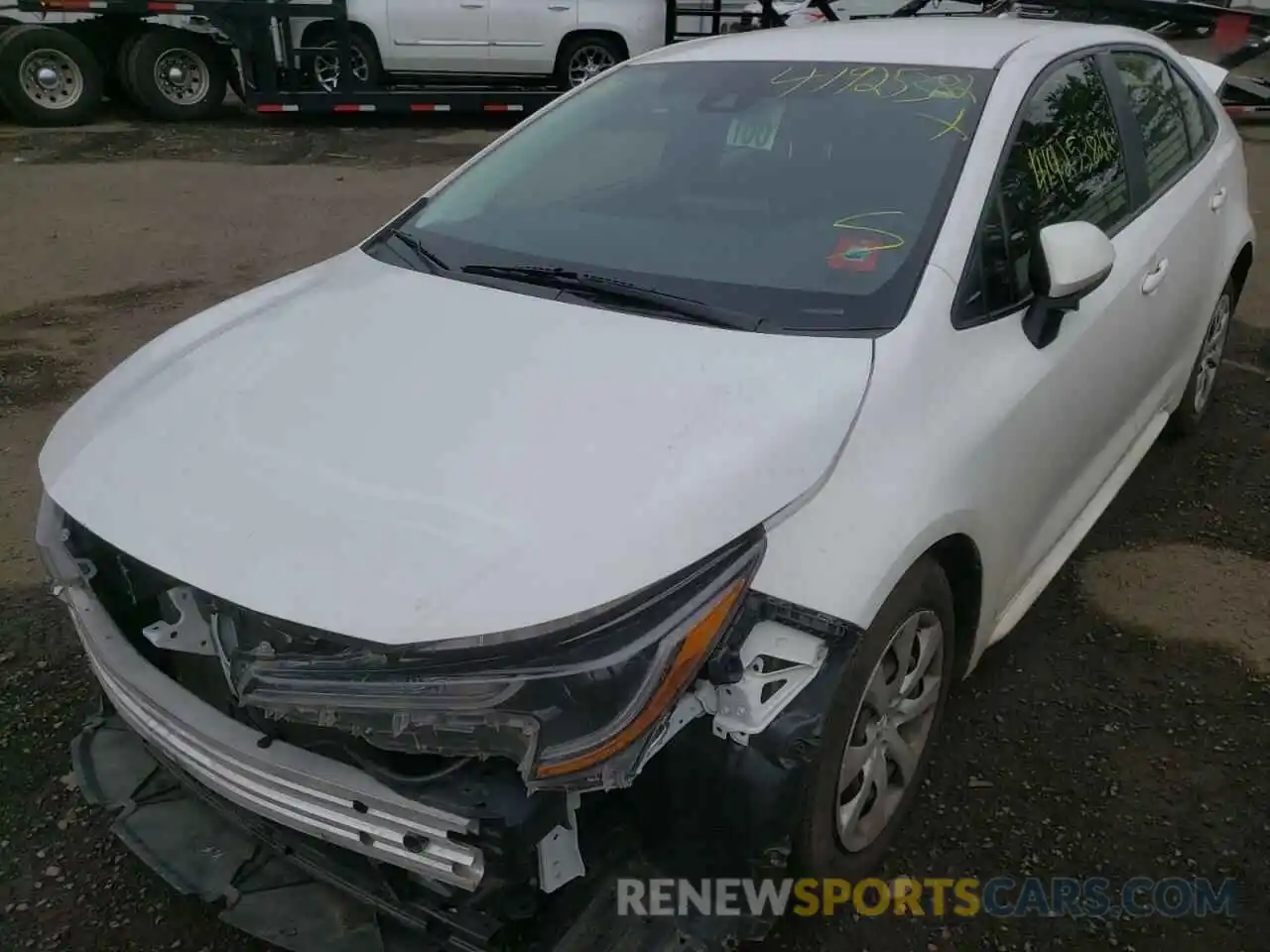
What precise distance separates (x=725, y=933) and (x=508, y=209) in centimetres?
192

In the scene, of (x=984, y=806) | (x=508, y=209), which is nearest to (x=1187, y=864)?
(x=984, y=806)

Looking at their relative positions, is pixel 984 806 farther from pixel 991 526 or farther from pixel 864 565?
pixel 864 565

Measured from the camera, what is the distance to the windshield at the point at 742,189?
92.5 inches

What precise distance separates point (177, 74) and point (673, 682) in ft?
39.0

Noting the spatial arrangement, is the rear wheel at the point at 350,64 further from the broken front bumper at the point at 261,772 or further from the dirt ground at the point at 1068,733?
the broken front bumper at the point at 261,772

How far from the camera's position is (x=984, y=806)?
2.52 meters

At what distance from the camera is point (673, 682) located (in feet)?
5.42

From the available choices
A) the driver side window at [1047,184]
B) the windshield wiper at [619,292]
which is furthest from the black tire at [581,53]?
the windshield wiper at [619,292]

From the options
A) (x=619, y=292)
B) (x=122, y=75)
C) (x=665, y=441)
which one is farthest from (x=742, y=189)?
(x=122, y=75)

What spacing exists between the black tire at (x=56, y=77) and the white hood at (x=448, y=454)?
10.4m

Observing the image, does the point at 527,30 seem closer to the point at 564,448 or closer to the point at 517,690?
the point at 564,448

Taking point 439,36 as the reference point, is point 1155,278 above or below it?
below

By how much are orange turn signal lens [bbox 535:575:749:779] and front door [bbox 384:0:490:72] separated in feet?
34.6

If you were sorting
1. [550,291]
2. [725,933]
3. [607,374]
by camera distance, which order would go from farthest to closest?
1. [550,291]
2. [607,374]
3. [725,933]
